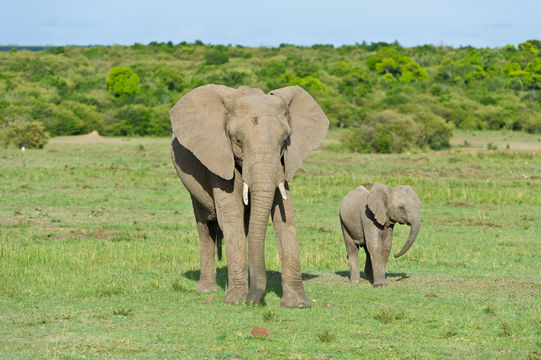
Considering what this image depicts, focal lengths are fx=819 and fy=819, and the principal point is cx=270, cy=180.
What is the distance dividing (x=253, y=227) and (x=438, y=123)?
37551mm

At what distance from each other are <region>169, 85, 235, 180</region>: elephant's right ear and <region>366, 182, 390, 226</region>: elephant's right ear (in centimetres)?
303

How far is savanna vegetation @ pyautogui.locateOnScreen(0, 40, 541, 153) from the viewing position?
1907 inches

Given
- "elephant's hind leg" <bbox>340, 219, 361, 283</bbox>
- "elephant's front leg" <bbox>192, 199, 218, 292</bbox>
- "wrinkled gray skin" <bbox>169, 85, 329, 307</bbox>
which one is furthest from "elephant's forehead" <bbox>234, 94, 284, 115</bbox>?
"elephant's hind leg" <bbox>340, 219, 361, 283</bbox>

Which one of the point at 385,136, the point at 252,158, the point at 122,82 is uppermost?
the point at 252,158

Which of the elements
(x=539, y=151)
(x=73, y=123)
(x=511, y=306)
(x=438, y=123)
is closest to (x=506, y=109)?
(x=438, y=123)

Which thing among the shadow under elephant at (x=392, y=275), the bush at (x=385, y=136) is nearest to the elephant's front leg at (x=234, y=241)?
the shadow under elephant at (x=392, y=275)

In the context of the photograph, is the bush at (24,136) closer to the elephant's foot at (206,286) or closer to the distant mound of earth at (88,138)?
the distant mound of earth at (88,138)

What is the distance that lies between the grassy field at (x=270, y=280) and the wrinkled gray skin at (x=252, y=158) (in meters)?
0.47

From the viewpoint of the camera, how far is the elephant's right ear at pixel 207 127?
30.7 ft

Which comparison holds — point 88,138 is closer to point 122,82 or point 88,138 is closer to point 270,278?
point 122,82

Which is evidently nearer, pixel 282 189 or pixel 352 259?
pixel 282 189

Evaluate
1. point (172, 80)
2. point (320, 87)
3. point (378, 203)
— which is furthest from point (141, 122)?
point (378, 203)

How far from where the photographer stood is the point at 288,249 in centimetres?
948

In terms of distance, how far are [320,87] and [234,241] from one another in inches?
2492
